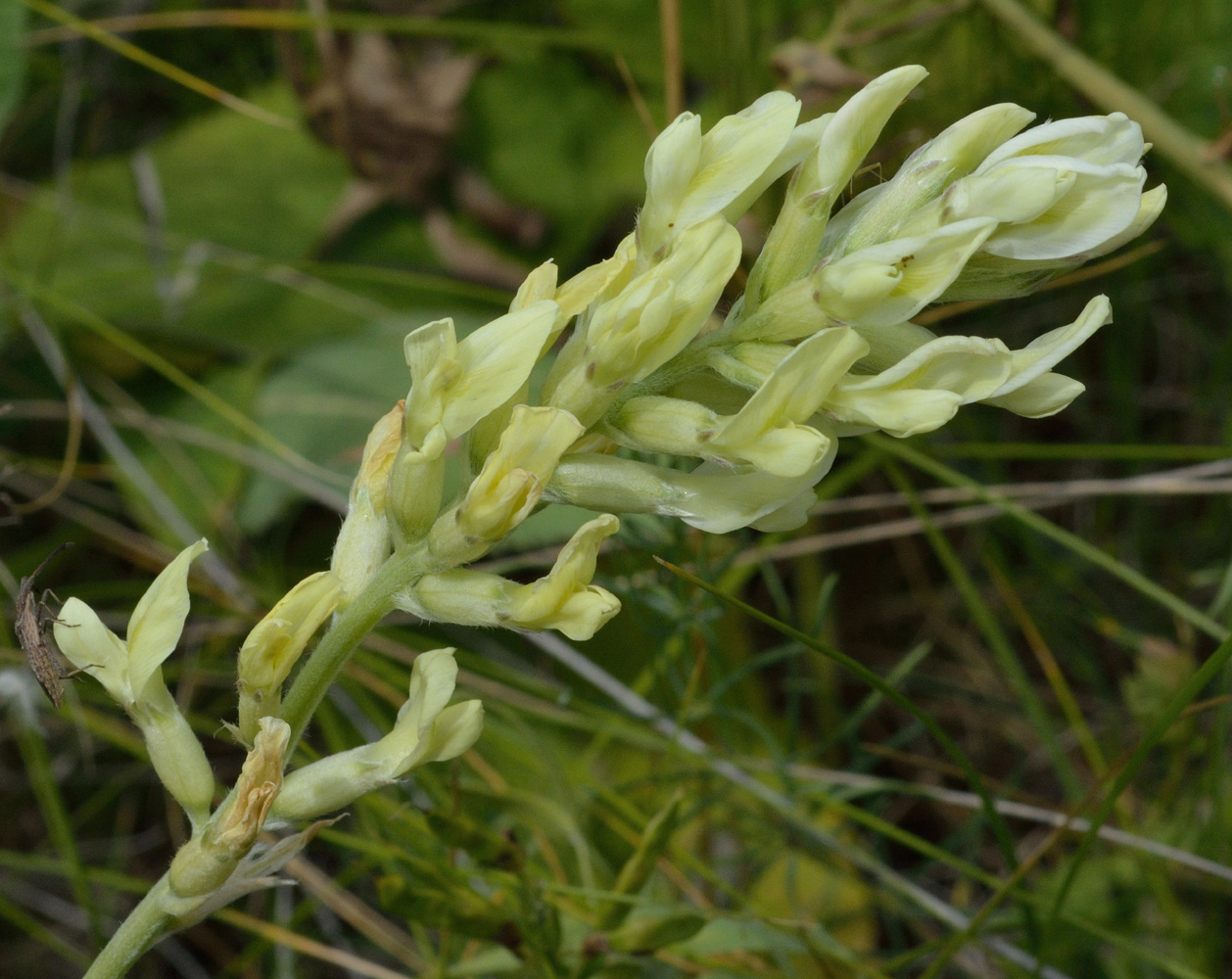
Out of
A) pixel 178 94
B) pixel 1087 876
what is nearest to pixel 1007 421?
pixel 1087 876

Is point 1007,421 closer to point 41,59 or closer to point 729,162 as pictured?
point 729,162

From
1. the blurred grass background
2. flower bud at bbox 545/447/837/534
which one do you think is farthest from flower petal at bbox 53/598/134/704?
the blurred grass background

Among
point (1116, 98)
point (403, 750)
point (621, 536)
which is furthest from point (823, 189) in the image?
point (1116, 98)

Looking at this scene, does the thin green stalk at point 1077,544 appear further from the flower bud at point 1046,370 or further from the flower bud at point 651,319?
the flower bud at point 651,319

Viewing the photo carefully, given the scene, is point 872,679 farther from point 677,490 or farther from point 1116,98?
point 1116,98

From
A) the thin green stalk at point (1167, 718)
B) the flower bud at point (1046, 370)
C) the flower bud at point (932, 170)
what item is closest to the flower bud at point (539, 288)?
the flower bud at point (932, 170)

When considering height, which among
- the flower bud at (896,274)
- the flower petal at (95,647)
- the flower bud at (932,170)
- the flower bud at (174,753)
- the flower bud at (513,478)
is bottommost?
the flower bud at (174,753)

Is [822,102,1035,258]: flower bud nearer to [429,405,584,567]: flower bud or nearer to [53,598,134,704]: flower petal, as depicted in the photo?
[429,405,584,567]: flower bud
